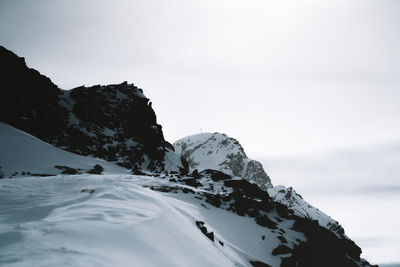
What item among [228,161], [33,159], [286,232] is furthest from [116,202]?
[228,161]

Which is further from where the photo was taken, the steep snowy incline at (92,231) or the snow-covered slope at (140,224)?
the snow-covered slope at (140,224)

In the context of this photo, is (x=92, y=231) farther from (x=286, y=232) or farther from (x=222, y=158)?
(x=222, y=158)

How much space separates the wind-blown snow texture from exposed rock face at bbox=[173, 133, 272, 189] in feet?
346

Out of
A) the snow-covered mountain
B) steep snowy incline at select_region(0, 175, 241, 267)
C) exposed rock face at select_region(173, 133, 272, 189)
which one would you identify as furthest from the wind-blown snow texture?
exposed rock face at select_region(173, 133, 272, 189)

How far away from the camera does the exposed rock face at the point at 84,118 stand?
3988 centimetres

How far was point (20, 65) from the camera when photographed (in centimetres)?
4500

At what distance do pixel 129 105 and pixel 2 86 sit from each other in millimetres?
22038

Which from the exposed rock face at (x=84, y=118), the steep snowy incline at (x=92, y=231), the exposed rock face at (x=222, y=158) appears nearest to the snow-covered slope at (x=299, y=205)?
the exposed rock face at (x=222, y=158)

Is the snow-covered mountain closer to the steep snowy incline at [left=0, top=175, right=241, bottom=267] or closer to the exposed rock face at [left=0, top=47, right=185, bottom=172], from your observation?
the exposed rock face at [left=0, top=47, right=185, bottom=172]

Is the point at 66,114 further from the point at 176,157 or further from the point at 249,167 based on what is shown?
the point at 249,167

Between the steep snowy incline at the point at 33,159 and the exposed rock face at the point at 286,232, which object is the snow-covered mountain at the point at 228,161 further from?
the exposed rock face at the point at 286,232

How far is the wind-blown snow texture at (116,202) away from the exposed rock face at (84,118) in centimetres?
18

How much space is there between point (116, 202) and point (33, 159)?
76.4 ft

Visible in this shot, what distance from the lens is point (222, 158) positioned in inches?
6486
